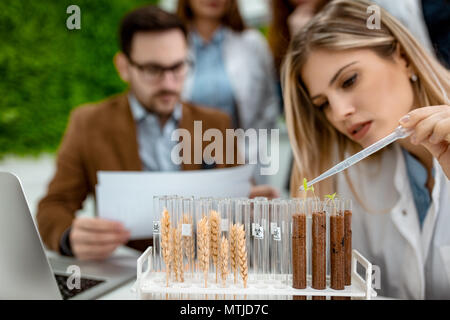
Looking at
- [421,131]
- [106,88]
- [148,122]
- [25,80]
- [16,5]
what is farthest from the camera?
[106,88]

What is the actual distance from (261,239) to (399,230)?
20.2 inches

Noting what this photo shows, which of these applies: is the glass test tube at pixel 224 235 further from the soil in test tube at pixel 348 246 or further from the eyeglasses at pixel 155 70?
the eyeglasses at pixel 155 70

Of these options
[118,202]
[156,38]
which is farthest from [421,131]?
[156,38]

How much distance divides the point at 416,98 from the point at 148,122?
1.08 metres

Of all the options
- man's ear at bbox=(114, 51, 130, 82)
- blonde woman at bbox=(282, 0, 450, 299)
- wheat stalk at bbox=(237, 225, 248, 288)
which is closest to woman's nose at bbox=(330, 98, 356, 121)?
blonde woman at bbox=(282, 0, 450, 299)

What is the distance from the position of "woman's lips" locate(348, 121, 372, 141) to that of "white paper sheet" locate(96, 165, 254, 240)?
0.36 meters

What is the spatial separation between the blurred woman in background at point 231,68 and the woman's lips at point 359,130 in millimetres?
807

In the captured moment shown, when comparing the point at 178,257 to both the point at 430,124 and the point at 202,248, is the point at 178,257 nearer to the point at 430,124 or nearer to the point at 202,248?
the point at 202,248

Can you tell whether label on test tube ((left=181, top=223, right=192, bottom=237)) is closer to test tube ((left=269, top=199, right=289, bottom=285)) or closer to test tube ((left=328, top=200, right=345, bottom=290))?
test tube ((left=269, top=199, right=289, bottom=285))

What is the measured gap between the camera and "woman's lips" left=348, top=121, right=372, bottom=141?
3.95 feet

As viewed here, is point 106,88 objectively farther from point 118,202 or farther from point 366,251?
point 366,251

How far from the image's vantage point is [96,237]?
1.43 meters

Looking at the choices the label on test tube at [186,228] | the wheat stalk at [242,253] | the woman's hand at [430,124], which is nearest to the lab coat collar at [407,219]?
the woman's hand at [430,124]

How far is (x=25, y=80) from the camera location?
8.55ft
